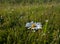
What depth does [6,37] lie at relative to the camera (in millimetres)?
2664

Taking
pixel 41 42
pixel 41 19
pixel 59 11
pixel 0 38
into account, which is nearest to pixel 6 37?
pixel 0 38

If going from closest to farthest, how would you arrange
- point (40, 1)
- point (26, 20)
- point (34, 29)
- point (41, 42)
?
point (41, 42)
point (34, 29)
point (26, 20)
point (40, 1)

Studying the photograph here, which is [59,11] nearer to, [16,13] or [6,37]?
[16,13]

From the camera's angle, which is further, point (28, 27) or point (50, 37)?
point (28, 27)

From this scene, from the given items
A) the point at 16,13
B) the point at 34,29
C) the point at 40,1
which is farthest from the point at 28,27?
the point at 40,1

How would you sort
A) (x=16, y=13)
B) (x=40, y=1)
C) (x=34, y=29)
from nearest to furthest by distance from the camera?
(x=34, y=29) < (x=16, y=13) < (x=40, y=1)

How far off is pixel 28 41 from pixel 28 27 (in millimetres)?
325

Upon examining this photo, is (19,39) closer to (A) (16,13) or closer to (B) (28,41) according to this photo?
(B) (28,41)

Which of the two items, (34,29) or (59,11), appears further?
(59,11)

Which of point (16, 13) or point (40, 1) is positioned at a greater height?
point (16, 13)

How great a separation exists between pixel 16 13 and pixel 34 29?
0.81 metres

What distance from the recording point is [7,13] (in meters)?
3.52

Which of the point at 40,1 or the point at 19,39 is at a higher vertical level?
the point at 19,39

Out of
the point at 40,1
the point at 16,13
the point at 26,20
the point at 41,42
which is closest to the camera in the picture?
the point at 41,42
